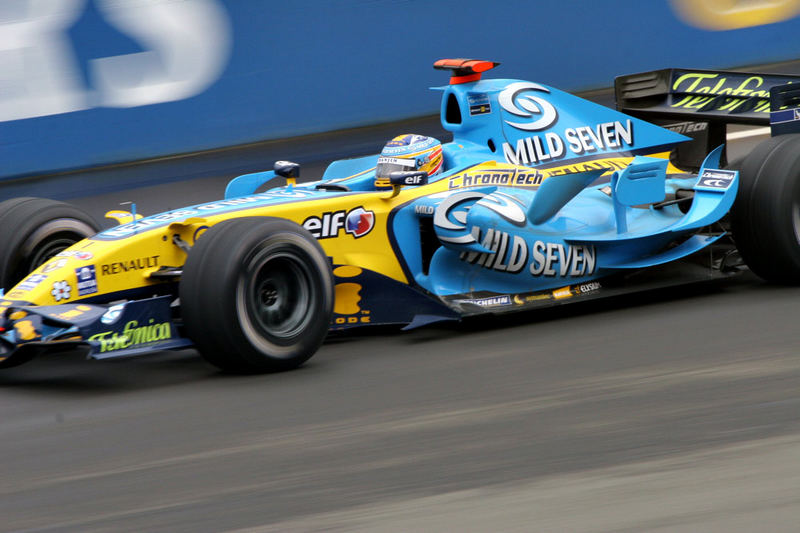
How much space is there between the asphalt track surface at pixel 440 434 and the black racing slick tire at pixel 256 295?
14 cm

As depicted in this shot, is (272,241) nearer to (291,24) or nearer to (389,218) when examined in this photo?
(389,218)

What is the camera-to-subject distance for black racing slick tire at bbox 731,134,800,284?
632cm

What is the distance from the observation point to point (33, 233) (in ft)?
19.6

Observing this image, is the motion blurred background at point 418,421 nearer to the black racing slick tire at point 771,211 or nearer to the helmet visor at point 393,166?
the black racing slick tire at point 771,211

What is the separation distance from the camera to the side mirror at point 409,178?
19.4 feet

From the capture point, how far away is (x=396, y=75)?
11727 millimetres

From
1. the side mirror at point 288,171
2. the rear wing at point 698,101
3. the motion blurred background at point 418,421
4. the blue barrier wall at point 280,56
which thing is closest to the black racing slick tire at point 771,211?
the motion blurred background at point 418,421

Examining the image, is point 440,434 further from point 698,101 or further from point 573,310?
point 698,101

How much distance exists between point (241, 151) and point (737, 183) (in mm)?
5944

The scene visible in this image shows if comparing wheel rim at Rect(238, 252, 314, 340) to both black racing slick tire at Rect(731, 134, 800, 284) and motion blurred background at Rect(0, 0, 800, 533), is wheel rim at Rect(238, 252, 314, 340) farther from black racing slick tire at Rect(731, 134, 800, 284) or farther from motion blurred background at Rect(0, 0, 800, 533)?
black racing slick tire at Rect(731, 134, 800, 284)

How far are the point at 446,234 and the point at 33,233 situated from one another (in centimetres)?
222

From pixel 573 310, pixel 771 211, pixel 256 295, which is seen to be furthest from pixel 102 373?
pixel 771 211

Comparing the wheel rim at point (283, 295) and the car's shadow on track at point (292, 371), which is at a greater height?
the wheel rim at point (283, 295)

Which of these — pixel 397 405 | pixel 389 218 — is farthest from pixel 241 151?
pixel 397 405
